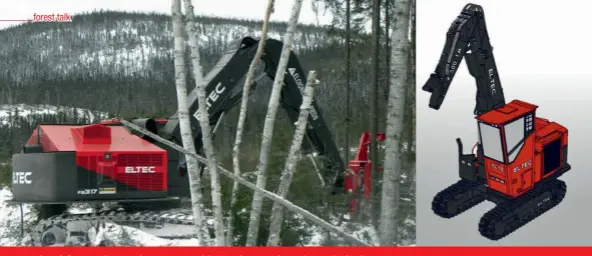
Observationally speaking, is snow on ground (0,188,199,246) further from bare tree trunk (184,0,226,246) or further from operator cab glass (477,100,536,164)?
operator cab glass (477,100,536,164)

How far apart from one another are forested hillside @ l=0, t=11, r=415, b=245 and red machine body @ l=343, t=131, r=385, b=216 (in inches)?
14.0

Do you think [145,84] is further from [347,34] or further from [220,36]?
[347,34]

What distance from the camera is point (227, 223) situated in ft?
19.9

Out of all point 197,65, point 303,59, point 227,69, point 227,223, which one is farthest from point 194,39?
point 303,59

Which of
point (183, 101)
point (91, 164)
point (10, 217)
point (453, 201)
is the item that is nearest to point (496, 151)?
point (453, 201)

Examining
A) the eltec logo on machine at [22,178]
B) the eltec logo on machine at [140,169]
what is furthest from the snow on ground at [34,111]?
the eltec logo on machine at [140,169]

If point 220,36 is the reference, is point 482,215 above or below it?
below

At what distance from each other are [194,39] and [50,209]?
137 inches

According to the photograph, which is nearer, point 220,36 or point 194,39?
point 194,39

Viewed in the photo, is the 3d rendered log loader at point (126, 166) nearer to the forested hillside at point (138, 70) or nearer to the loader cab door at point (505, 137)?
the forested hillside at point (138, 70)

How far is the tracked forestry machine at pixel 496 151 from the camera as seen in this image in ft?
19.4

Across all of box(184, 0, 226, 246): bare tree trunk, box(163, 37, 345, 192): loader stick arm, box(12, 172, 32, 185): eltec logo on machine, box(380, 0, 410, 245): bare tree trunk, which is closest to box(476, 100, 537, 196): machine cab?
box(380, 0, 410, 245): bare tree trunk

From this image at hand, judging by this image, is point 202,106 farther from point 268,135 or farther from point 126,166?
point 126,166

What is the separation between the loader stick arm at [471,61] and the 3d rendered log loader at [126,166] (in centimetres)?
180
